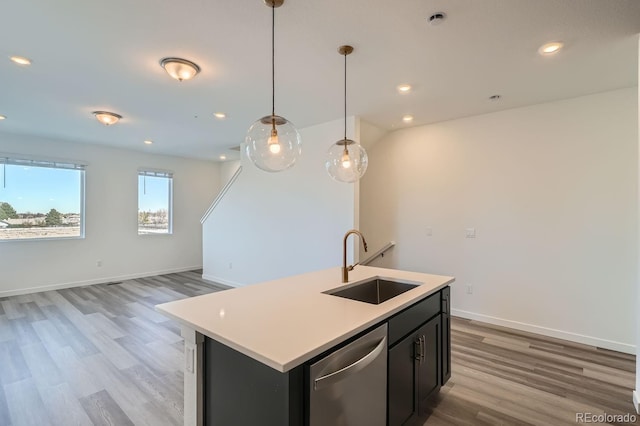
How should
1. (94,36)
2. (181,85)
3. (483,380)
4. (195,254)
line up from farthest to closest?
(195,254), (181,85), (483,380), (94,36)

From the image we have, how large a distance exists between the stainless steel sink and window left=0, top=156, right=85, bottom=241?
6.05 m

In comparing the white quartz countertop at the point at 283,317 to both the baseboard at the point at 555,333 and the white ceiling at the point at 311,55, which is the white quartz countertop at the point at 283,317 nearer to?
the white ceiling at the point at 311,55

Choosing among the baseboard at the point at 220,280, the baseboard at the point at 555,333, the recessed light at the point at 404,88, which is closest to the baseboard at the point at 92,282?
the baseboard at the point at 220,280

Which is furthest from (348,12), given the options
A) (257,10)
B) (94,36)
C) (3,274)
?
(3,274)

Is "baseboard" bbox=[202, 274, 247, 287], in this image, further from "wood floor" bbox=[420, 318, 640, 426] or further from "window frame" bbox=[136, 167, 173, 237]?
"wood floor" bbox=[420, 318, 640, 426]

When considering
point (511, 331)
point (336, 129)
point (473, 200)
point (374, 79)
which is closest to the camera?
point (374, 79)

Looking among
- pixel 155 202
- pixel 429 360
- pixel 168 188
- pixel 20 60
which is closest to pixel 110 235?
pixel 155 202

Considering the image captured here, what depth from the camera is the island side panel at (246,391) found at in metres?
1.15

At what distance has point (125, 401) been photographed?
2297 mm

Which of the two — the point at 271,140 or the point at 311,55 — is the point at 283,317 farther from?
the point at 311,55

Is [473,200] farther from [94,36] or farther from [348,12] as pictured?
[94,36]

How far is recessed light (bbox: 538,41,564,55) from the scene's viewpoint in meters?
2.32

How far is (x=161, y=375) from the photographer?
2.66 meters

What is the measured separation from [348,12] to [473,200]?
294cm
